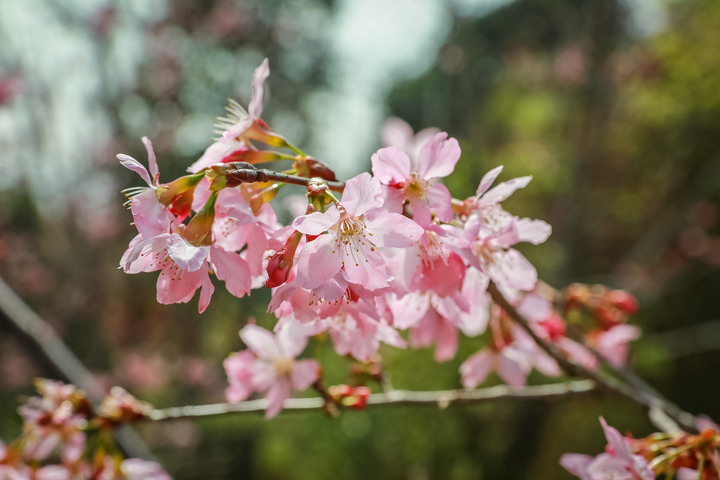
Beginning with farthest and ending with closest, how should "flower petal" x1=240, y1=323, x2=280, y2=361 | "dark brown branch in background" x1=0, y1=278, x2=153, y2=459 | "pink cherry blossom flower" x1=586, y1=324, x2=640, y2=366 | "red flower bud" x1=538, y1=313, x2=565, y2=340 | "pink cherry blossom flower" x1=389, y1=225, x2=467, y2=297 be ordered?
"dark brown branch in background" x1=0, y1=278, x2=153, y2=459
"pink cherry blossom flower" x1=586, y1=324, x2=640, y2=366
"red flower bud" x1=538, y1=313, x2=565, y2=340
"flower petal" x1=240, y1=323, x2=280, y2=361
"pink cherry blossom flower" x1=389, y1=225, x2=467, y2=297

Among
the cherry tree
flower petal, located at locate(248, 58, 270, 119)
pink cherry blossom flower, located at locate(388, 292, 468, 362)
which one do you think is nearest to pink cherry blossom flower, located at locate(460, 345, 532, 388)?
the cherry tree

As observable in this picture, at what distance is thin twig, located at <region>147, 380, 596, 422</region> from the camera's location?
23.8 inches

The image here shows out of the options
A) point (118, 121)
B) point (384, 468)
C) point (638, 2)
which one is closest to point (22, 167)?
point (118, 121)

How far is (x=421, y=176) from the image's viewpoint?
0.47 metres

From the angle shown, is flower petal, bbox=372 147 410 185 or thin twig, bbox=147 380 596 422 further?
thin twig, bbox=147 380 596 422

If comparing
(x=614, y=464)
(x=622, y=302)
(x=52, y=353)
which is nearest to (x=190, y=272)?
(x=614, y=464)

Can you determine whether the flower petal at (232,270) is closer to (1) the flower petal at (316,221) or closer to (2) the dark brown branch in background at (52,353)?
(1) the flower petal at (316,221)

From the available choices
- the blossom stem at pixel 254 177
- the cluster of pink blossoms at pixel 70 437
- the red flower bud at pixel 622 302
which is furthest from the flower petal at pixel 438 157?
the red flower bud at pixel 622 302

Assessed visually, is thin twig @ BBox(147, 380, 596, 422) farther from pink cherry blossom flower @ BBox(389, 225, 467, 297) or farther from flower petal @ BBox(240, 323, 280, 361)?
pink cherry blossom flower @ BBox(389, 225, 467, 297)

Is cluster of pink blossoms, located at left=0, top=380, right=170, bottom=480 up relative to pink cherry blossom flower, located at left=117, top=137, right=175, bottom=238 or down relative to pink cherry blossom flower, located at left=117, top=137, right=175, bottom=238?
down

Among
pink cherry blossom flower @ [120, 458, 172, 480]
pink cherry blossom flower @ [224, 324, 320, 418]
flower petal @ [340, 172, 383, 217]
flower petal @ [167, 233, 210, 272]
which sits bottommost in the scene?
pink cherry blossom flower @ [120, 458, 172, 480]

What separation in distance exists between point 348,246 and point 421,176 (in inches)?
4.2

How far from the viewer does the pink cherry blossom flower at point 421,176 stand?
458 millimetres

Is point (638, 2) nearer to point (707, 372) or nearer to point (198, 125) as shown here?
point (707, 372)
